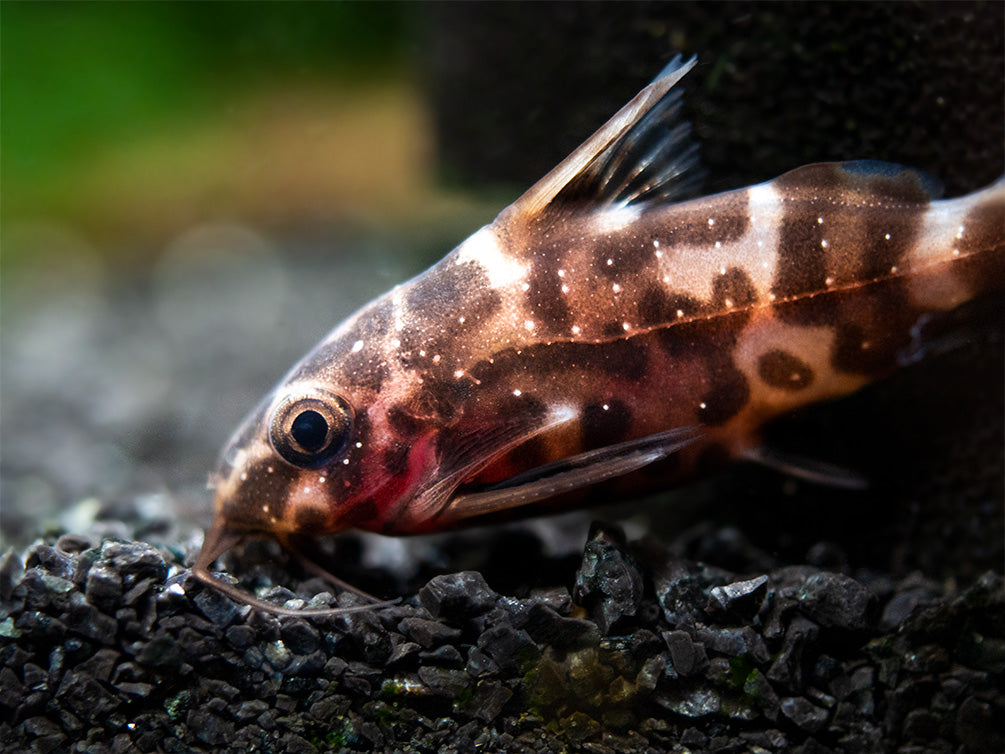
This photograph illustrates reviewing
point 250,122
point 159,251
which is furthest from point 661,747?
point 159,251

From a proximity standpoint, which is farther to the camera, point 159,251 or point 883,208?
point 159,251

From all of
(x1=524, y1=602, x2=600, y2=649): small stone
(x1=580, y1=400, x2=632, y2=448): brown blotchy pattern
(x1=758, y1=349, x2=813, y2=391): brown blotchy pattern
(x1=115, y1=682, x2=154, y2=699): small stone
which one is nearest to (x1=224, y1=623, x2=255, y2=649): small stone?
(x1=115, y1=682, x2=154, y2=699): small stone

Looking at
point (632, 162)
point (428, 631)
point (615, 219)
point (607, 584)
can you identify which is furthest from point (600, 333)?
point (428, 631)

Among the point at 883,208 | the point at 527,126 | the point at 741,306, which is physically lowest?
the point at 741,306

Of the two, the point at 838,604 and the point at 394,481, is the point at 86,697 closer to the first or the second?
the point at 394,481

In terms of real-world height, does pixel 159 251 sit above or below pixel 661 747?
above

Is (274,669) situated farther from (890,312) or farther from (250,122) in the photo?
(250,122)

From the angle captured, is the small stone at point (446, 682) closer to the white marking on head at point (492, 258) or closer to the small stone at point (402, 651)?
the small stone at point (402, 651)
